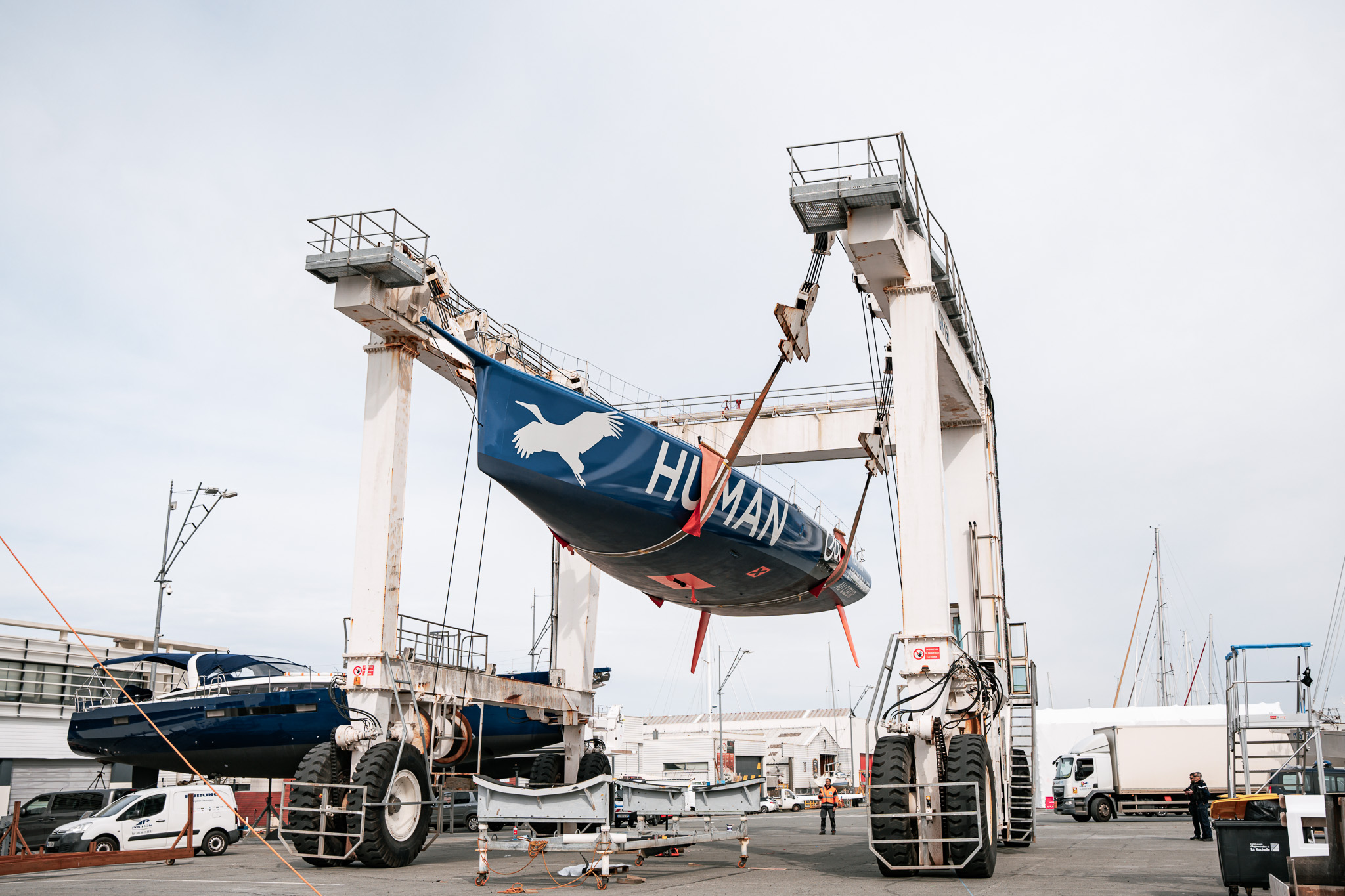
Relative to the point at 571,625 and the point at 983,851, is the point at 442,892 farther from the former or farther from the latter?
the point at 571,625

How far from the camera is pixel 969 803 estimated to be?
10.7 metres

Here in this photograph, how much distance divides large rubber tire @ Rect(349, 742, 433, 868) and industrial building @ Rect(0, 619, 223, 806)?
1493 cm

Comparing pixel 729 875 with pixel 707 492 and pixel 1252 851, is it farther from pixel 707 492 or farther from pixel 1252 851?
pixel 1252 851

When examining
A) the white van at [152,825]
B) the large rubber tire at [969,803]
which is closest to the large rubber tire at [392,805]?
the white van at [152,825]

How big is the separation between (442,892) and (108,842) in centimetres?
1020

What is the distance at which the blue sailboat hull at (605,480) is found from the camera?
40.7 ft

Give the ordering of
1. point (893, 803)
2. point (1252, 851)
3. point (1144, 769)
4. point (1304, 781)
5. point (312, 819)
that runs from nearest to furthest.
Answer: point (1252, 851)
point (893, 803)
point (312, 819)
point (1304, 781)
point (1144, 769)

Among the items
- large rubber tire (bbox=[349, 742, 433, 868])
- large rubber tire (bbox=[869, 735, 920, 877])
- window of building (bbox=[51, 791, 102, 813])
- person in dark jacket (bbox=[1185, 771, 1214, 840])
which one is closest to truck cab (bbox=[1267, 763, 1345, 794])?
person in dark jacket (bbox=[1185, 771, 1214, 840])

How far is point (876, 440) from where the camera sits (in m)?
15.1

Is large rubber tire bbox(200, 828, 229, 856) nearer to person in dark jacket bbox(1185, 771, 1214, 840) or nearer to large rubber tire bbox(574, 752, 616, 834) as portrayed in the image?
large rubber tire bbox(574, 752, 616, 834)

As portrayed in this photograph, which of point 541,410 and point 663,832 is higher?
point 541,410

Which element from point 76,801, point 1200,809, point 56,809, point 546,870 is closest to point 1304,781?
point 1200,809

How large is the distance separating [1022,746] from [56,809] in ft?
61.2

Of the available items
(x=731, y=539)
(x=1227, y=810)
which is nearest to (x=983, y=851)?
(x=1227, y=810)
